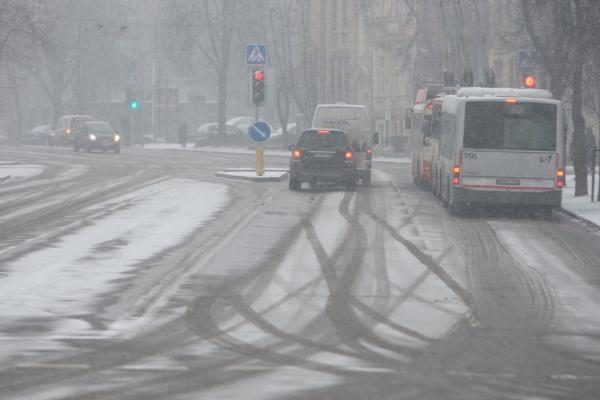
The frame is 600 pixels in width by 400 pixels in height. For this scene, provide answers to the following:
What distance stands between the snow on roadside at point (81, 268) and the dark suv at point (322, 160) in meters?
5.67

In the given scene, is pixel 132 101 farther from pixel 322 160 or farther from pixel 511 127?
pixel 511 127

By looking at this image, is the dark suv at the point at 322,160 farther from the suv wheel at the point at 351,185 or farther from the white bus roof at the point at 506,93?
the white bus roof at the point at 506,93

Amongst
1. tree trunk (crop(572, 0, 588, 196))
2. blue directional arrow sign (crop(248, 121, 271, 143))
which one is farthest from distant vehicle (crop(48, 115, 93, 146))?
tree trunk (crop(572, 0, 588, 196))

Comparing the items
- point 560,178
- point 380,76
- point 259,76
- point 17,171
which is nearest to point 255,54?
point 259,76

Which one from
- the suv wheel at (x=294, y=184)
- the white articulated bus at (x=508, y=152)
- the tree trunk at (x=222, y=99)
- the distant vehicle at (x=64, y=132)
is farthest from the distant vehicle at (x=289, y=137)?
the white articulated bus at (x=508, y=152)

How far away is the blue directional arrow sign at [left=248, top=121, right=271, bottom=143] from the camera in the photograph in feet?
126

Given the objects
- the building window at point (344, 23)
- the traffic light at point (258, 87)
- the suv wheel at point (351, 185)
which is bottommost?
the suv wheel at point (351, 185)

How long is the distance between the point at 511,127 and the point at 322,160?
917cm

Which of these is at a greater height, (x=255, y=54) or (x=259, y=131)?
(x=255, y=54)

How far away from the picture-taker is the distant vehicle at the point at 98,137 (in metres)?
68.2

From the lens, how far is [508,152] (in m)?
26.3

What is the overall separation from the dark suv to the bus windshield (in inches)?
335

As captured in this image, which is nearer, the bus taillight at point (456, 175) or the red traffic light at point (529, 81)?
the bus taillight at point (456, 175)

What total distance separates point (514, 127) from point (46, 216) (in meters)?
9.25
